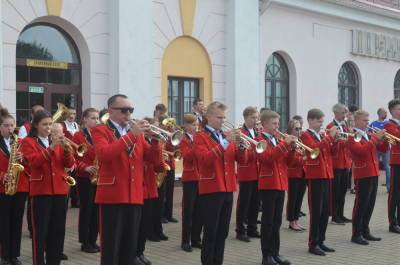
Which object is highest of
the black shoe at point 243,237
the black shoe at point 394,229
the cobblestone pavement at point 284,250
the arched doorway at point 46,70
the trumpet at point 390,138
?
the arched doorway at point 46,70

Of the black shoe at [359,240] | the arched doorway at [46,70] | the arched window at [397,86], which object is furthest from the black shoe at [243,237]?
the arched window at [397,86]

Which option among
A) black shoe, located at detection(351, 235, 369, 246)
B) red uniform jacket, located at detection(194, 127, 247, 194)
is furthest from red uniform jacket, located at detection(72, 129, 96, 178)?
black shoe, located at detection(351, 235, 369, 246)

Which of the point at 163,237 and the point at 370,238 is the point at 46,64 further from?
the point at 370,238

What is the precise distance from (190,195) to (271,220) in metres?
1.75

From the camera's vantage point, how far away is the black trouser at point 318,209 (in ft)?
25.8

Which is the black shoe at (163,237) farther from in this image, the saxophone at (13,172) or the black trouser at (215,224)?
the saxophone at (13,172)

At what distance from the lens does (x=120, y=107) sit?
5.62 metres

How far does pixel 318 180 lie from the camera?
800 centimetres

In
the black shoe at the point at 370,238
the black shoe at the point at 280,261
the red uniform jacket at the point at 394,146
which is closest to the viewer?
the black shoe at the point at 280,261

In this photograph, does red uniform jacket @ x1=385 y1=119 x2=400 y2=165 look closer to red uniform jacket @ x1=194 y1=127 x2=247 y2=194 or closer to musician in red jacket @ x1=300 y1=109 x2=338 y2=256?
musician in red jacket @ x1=300 y1=109 x2=338 y2=256

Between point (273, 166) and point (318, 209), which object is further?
point (318, 209)

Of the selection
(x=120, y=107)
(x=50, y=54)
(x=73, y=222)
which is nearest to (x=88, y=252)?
(x=73, y=222)

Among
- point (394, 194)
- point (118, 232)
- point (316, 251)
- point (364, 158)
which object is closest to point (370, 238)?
point (394, 194)

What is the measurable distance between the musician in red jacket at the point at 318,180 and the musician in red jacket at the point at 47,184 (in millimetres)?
3308
